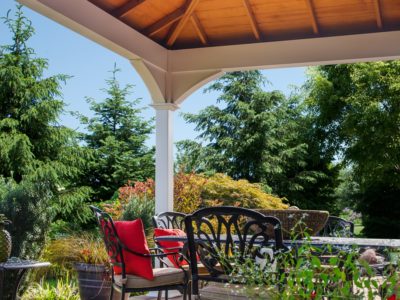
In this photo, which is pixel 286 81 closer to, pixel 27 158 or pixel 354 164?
pixel 354 164

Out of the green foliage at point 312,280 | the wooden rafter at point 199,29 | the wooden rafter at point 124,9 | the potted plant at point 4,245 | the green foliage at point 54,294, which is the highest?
the wooden rafter at point 199,29

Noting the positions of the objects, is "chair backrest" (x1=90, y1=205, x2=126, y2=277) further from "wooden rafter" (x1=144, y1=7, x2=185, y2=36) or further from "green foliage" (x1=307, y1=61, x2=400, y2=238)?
"green foliage" (x1=307, y1=61, x2=400, y2=238)

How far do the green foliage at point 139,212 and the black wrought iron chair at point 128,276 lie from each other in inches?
100

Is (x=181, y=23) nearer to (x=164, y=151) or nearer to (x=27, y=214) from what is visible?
(x=164, y=151)

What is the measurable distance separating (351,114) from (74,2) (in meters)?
13.2

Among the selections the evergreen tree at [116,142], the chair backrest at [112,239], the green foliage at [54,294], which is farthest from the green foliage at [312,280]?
the evergreen tree at [116,142]

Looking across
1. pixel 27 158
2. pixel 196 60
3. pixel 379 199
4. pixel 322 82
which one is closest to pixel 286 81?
pixel 322 82

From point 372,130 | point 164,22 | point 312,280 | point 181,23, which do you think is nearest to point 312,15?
point 181,23

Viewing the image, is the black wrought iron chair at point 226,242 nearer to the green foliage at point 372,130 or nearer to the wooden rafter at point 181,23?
the wooden rafter at point 181,23

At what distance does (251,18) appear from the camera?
6621mm

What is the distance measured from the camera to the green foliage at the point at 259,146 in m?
18.4

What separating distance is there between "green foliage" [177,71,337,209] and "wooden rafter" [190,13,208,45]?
10.7 m

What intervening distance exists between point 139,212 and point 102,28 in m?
2.48

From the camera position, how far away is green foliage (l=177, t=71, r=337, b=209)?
1836cm
